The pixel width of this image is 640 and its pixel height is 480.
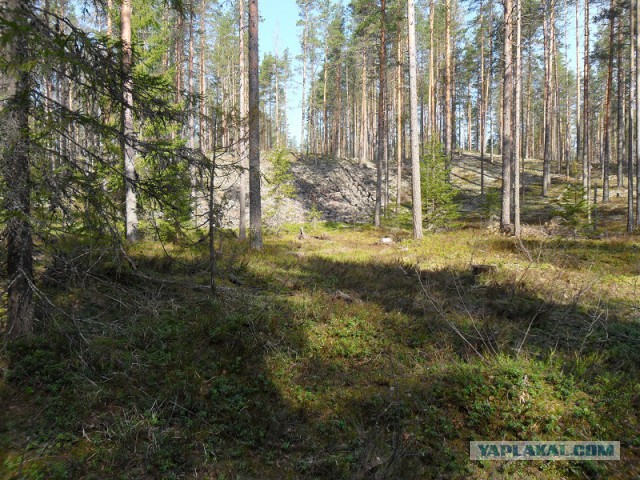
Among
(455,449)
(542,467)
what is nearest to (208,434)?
(455,449)

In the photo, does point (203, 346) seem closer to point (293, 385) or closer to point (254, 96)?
point (293, 385)

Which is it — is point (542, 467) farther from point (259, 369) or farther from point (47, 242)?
point (47, 242)

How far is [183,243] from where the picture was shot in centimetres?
529

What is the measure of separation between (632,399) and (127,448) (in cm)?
536

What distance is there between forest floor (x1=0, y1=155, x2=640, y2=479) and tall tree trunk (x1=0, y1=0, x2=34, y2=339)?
29 centimetres

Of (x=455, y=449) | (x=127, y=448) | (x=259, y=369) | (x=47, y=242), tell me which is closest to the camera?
(x=127, y=448)

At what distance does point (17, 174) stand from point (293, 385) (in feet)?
13.2

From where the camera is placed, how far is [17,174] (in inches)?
141

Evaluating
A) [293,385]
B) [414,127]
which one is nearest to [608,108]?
[414,127]

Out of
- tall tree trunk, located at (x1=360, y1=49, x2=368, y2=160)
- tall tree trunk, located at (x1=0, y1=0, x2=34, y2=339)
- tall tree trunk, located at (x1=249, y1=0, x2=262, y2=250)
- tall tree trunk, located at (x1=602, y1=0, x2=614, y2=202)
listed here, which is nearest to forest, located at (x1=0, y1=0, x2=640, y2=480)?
tall tree trunk, located at (x1=0, y1=0, x2=34, y2=339)

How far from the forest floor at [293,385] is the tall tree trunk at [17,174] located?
29 cm

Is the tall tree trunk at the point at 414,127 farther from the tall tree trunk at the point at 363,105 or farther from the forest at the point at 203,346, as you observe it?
the tall tree trunk at the point at 363,105

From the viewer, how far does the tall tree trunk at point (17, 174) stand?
3340 mm

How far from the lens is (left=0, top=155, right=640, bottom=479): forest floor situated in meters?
3.22
